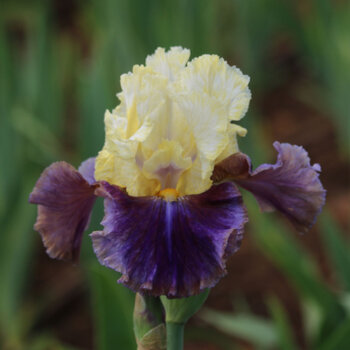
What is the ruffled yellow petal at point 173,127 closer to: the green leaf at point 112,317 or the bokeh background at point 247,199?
the green leaf at point 112,317

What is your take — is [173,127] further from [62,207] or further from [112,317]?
[112,317]

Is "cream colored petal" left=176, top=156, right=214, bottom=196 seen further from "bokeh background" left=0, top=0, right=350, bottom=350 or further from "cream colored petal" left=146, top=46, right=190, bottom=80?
"bokeh background" left=0, top=0, right=350, bottom=350

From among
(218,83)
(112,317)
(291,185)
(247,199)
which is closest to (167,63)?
(218,83)

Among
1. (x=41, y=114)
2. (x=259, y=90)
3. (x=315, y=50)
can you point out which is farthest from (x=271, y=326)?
(x=259, y=90)

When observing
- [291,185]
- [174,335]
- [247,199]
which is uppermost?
[247,199]

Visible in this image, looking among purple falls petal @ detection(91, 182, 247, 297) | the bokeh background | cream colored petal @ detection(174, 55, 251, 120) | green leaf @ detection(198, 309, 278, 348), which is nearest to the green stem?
purple falls petal @ detection(91, 182, 247, 297)

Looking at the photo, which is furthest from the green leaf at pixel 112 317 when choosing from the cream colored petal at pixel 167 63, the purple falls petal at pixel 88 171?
the cream colored petal at pixel 167 63
